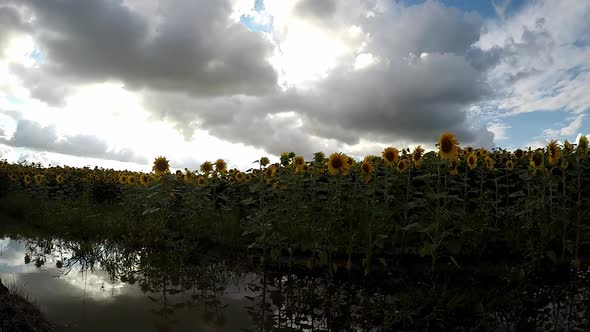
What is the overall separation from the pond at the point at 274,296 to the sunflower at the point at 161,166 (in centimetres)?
235

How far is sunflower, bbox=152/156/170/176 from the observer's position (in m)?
7.94

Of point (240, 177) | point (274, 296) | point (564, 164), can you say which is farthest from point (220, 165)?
point (564, 164)

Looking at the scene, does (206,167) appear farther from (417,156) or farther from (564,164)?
(564,164)

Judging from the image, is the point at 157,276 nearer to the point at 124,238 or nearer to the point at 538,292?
the point at 124,238

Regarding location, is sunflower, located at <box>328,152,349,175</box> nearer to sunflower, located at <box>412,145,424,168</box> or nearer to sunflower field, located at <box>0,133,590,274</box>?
sunflower field, located at <box>0,133,590,274</box>

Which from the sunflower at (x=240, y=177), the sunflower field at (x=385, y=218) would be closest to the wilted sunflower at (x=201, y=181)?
the sunflower field at (x=385, y=218)

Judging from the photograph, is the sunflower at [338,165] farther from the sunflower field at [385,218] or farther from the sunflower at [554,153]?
the sunflower at [554,153]

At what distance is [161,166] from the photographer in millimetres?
8023

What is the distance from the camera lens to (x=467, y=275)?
500 centimetres

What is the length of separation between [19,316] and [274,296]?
2.25 metres

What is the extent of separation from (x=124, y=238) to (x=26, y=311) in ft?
14.1

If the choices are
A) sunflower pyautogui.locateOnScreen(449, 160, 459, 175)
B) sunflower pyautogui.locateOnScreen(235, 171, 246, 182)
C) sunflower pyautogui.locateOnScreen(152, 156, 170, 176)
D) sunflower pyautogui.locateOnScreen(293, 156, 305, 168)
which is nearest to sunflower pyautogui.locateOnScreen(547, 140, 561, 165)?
sunflower pyautogui.locateOnScreen(449, 160, 459, 175)

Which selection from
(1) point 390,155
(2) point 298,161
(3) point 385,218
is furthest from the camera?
(2) point 298,161

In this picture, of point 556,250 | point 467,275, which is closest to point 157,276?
point 467,275
